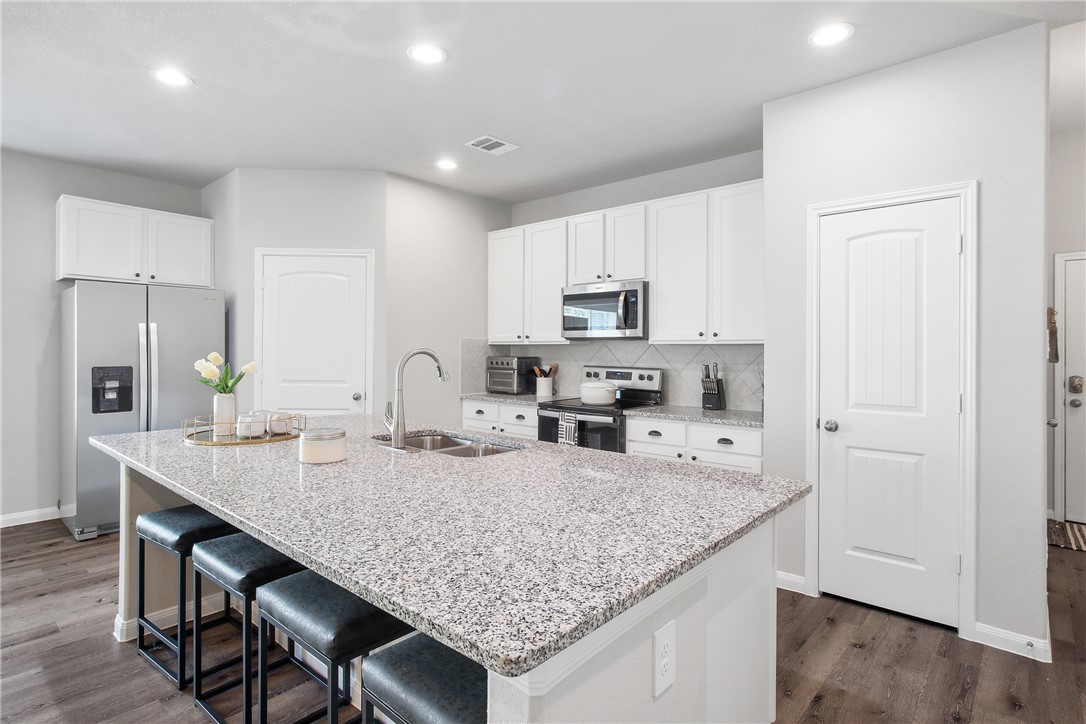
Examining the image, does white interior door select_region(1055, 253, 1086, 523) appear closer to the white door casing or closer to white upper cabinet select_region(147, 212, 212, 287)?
the white door casing

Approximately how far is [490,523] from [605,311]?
9.68ft

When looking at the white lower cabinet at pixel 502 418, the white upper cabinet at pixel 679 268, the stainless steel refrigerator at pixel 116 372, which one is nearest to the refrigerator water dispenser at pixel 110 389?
the stainless steel refrigerator at pixel 116 372

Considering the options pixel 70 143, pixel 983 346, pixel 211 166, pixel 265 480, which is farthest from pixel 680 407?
pixel 70 143

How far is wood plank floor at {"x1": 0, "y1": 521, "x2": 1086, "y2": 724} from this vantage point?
1.95 metres

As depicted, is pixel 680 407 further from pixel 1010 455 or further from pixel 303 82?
pixel 303 82

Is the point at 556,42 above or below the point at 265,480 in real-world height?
above

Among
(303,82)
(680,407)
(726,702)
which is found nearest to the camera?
(726,702)

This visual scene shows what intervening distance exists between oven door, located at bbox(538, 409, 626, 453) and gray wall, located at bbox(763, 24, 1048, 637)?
184cm

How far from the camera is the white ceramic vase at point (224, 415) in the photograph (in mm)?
2402

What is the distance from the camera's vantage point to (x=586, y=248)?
167 inches

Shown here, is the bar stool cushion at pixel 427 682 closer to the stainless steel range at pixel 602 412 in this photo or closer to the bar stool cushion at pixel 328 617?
the bar stool cushion at pixel 328 617

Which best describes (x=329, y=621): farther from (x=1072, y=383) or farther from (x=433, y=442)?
(x=1072, y=383)

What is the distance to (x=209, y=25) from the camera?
90.4 inches

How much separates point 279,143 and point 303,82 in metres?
0.97
